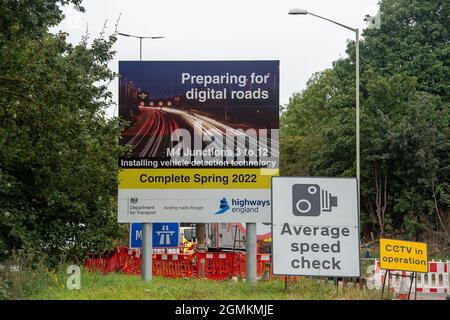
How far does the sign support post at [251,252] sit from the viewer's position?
16.5 metres

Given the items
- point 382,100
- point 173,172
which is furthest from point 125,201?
point 382,100

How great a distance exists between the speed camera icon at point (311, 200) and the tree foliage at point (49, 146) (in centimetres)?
586

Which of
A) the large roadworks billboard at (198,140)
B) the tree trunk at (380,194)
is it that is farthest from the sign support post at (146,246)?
the tree trunk at (380,194)

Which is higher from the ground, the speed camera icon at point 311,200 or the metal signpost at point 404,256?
the speed camera icon at point 311,200

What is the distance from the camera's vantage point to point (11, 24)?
54.3 ft

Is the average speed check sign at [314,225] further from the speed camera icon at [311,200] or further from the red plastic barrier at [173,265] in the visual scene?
the red plastic barrier at [173,265]

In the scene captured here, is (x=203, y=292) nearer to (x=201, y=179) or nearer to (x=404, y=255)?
(x=201, y=179)

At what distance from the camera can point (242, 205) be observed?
16703mm

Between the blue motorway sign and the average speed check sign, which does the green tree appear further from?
the average speed check sign

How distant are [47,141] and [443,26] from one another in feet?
110

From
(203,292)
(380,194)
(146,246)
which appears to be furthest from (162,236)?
(380,194)

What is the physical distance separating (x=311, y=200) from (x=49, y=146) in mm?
6678
